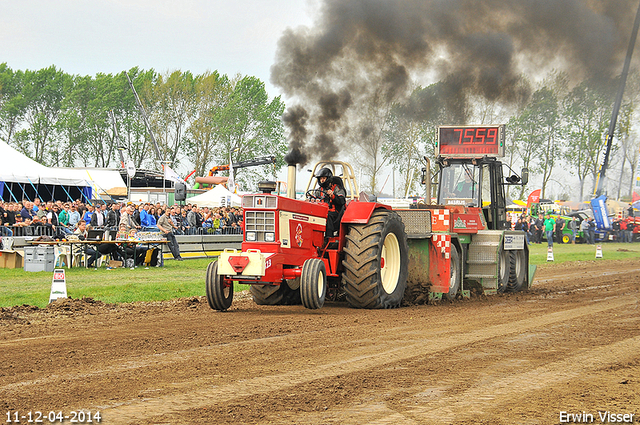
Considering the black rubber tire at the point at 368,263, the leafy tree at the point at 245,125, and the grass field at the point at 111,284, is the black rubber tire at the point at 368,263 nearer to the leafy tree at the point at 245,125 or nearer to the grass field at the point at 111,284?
the grass field at the point at 111,284

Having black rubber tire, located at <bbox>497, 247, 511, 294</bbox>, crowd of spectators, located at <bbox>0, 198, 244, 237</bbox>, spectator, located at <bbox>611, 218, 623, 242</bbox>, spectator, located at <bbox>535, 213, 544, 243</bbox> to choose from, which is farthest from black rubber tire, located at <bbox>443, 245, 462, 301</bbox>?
spectator, located at <bbox>611, 218, 623, 242</bbox>

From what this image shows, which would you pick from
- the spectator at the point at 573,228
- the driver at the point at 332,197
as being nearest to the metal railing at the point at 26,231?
the driver at the point at 332,197

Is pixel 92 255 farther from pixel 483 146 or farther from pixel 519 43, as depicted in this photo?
pixel 519 43

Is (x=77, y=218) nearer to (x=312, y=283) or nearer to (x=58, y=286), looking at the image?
(x=58, y=286)

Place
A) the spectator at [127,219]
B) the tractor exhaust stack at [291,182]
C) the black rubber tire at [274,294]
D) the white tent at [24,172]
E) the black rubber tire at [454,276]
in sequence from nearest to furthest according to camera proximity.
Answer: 1. the tractor exhaust stack at [291,182]
2. the black rubber tire at [274,294]
3. the black rubber tire at [454,276]
4. the spectator at [127,219]
5. the white tent at [24,172]

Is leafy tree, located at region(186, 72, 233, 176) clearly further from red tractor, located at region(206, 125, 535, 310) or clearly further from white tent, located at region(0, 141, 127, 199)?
red tractor, located at region(206, 125, 535, 310)

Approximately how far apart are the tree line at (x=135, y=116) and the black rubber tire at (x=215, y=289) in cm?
3566

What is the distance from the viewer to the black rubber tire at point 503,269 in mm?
13633

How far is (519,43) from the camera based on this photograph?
12953mm

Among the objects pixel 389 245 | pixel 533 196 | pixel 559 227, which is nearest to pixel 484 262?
pixel 389 245

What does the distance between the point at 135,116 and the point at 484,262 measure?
164 ft

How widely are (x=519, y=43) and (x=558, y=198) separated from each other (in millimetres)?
53613

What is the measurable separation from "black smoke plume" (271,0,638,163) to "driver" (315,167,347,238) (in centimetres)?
168

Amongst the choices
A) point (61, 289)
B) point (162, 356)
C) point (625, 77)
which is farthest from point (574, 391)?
point (625, 77)
